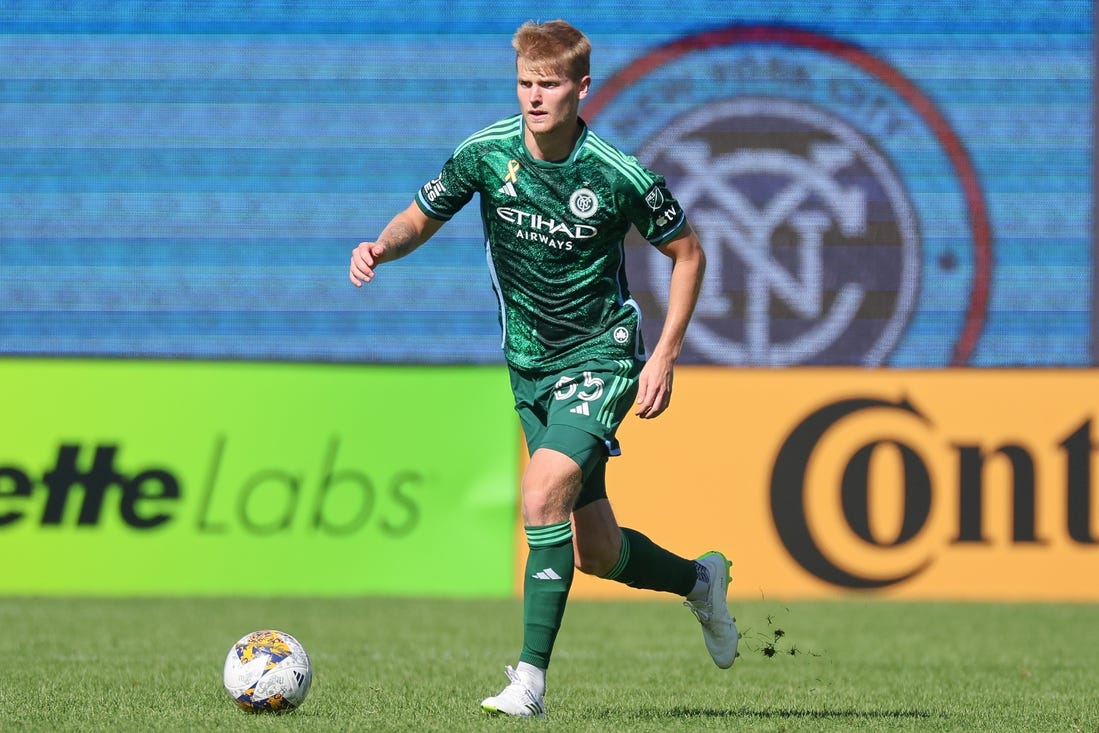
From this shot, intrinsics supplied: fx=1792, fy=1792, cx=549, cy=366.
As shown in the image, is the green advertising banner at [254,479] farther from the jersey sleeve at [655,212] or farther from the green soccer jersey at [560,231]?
the jersey sleeve at [655,212]

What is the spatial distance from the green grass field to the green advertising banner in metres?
0.37

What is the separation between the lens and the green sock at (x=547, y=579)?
190 inches

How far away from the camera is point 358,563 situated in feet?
31.3

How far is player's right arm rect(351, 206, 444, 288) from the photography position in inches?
193

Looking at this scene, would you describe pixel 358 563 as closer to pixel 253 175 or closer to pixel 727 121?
pixel 253 175

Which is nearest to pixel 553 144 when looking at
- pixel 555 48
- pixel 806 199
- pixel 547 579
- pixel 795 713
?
pixel 555 48

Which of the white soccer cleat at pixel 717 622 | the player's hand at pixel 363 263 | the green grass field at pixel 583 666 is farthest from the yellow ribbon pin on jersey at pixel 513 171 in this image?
the green grass field at pixel 583 666

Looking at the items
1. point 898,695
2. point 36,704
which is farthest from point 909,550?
point 36,704

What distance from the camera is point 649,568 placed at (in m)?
5.38

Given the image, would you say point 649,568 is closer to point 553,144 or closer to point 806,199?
point 553,144

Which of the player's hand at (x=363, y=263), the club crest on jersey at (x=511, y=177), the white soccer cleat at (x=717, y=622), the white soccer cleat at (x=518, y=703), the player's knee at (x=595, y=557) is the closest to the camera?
the white soccer cleat at (x=518, y=703)

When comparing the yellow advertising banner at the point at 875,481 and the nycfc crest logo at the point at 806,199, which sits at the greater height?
the nycfc crest logo at the point at 806,199

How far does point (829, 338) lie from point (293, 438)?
11.3 feet

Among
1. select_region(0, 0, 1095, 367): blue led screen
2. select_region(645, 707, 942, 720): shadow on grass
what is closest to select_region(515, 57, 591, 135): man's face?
select_region(645, 707, 942, 720): shadow on grass
